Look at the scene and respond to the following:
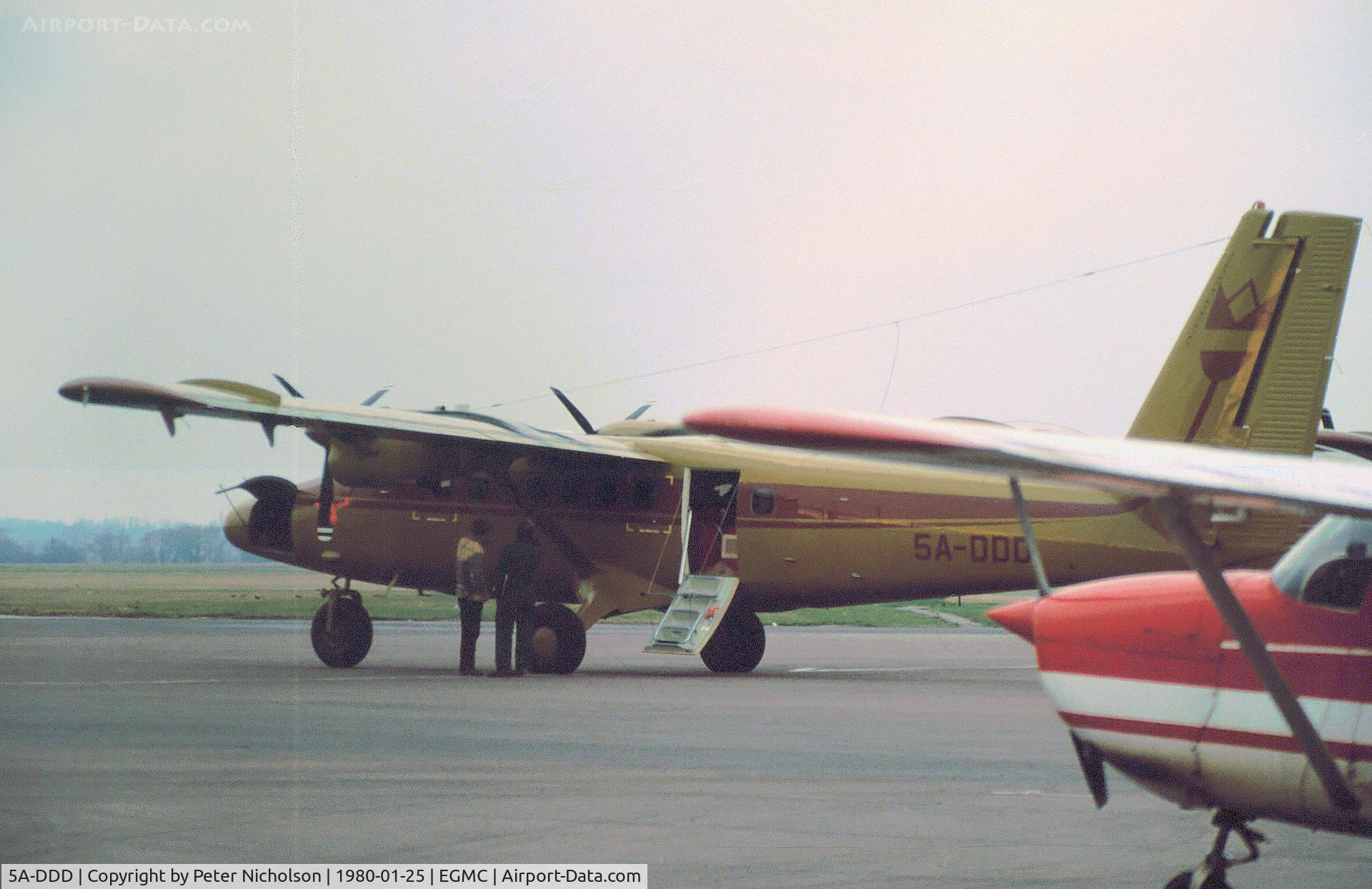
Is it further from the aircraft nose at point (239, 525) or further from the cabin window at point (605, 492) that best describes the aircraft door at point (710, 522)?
the aircraft nose at point (239, 525)

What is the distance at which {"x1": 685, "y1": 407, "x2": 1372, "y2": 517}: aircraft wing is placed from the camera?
4.80 metres

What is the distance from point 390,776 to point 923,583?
10.3m

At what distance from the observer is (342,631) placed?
70.1ft

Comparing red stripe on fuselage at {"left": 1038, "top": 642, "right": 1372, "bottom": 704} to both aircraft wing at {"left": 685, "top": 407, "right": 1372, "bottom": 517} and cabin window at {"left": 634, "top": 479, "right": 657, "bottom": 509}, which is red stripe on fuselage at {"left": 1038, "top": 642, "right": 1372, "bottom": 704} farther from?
cabin window at {"left": 634, "top": 479, "right": 657, "bottom": 509}

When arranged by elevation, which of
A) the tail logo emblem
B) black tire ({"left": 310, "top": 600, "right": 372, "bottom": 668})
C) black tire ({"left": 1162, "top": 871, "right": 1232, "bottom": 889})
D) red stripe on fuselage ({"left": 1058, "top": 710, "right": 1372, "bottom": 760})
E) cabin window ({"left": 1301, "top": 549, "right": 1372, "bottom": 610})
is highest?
the tail logo emblem

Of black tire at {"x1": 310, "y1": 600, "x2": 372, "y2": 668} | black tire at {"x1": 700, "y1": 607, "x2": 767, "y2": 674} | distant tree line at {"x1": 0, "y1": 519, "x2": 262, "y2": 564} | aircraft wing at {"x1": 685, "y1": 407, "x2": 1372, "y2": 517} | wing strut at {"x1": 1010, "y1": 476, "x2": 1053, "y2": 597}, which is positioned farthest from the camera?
black tire at {"x1": 700, "y1": 607, "x2": 767, "y2": 674}

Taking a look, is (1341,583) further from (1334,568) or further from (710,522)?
Answer: (710,522)

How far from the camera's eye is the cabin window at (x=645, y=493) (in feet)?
71.0

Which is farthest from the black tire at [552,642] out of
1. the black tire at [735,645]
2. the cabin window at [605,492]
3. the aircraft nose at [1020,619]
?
the aircraft nose at [1020,619]

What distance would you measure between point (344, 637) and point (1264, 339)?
12.4 metres

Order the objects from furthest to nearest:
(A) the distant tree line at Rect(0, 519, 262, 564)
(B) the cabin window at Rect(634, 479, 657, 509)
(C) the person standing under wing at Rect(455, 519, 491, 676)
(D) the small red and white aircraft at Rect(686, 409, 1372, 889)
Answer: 1. (B) the cabin window at Rect(634, 479, 657, 509)
2. (C) the person standing under wing at Rect(455, 519, 491, 676)
3. (A) the distant tree line at Rect(0, 519, 262, 564)
4. (D) the small red and white aircraft at Rect(686, 409, 1372, 889)

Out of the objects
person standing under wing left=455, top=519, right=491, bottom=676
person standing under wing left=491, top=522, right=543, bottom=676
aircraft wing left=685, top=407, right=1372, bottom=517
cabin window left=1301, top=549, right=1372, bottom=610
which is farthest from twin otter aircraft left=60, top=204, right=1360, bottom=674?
aircraft wing left=685, top=407, right=1372, bottom=517
